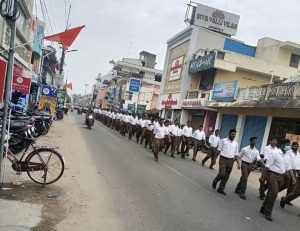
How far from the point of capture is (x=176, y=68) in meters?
43.1

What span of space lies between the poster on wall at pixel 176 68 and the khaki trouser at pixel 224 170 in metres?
30.8

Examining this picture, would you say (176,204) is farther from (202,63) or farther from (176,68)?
(176,68)

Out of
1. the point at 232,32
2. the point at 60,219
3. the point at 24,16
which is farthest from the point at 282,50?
the point at 60,219

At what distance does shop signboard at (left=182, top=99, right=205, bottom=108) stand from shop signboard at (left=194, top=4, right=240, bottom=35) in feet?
30.6

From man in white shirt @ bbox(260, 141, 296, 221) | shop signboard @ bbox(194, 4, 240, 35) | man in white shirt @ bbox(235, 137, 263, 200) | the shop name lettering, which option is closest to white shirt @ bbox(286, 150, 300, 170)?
man in white shirt @ bbox(235, 137, 263, 200)

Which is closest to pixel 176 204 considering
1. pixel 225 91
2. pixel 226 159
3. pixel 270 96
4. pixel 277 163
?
pixel 277 163

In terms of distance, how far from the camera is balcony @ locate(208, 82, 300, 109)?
19834 millimetres

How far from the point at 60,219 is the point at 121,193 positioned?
2559 mm

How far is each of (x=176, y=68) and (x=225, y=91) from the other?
50.3 ft

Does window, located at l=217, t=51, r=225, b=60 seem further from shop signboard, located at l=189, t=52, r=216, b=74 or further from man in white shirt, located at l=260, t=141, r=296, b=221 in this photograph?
man in white shirt, located at l=260, t=141, r=296, b=221

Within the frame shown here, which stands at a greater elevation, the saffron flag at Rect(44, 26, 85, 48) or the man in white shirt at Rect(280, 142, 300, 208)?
the saffron flag at Rect(44, 26, 85, 48)

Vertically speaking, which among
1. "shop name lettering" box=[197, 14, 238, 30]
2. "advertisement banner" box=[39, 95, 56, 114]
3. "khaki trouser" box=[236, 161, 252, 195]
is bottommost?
"khaki trouser" box=[236, 161, 252, 195]

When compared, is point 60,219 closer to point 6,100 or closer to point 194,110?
point 6,100

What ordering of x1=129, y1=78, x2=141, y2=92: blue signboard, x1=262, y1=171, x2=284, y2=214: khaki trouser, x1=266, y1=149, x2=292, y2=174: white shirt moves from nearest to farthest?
1. x1=262, y1=171, x2=284, y2=214: khaki trouser
2. x1=266, y1=149, x2=292, y2=174: white shirt
3. x1=129, y1=78, x2=141, y2=92: blue signboard
